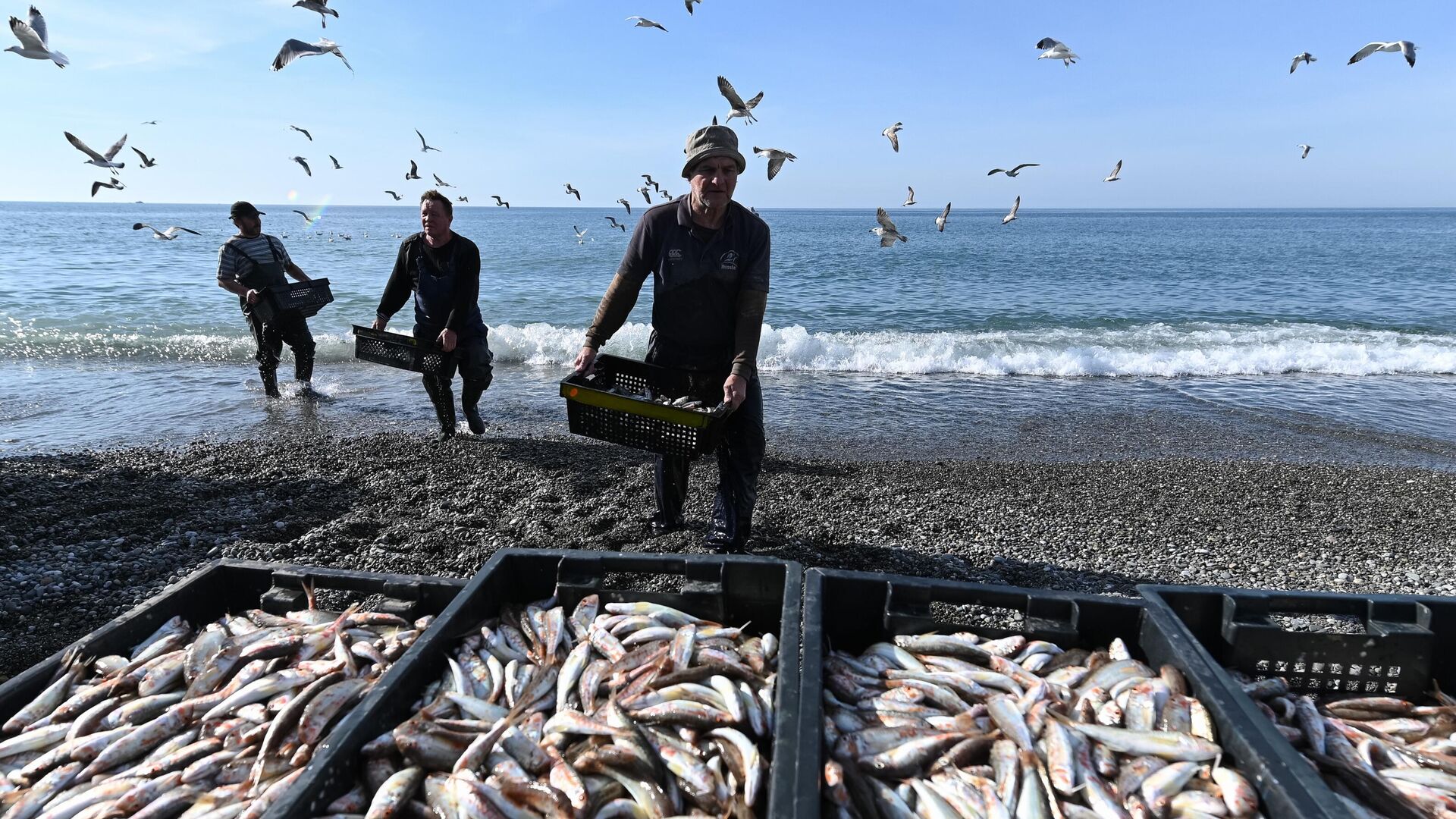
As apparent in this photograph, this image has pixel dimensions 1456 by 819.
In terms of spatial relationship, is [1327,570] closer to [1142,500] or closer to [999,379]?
[1142,500]

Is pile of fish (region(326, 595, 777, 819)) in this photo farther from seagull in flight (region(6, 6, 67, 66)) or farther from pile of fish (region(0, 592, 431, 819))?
seagull in flight (region(6, 6, 67, 66))

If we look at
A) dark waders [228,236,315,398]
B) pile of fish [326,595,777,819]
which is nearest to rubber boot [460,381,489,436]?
dark waders [228,236,315,398]

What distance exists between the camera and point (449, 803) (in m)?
2.48

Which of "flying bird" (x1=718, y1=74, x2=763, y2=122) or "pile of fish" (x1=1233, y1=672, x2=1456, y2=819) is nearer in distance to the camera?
"pile of fish" (x1=1233, y1=672, x2=1456, y2=819)

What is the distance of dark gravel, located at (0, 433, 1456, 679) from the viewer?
537 centimetres

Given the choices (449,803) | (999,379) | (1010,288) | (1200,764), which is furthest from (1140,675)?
(1010,288)

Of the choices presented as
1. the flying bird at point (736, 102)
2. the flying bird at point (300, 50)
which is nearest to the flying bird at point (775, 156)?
the flying bird at point (736, 102)

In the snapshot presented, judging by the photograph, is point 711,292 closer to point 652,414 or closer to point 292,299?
point 652,414

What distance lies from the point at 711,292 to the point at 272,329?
7892mm

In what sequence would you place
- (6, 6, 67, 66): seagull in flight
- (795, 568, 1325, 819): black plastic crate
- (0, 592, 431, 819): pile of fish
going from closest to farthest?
(0, 592, 431, 819): pile of fish, (795, 568, 1325, 819): black plastic crate, (6, 6, 67, 66): seagull in flight

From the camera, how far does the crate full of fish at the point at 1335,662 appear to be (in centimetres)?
294

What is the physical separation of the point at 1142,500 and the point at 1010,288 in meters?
25.0

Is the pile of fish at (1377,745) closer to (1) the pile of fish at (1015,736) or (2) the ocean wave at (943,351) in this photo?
(1) the pile of fish at (1015,736)

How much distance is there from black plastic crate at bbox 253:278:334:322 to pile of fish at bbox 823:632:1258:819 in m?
8.83
